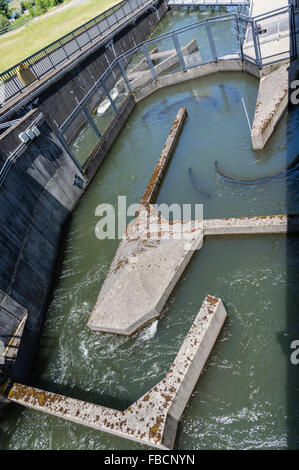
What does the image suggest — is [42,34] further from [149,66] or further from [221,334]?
[221,334]

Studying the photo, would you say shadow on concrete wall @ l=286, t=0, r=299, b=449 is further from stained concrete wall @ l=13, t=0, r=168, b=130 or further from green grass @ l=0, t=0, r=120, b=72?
green grass @ l=0, t=0, r=120, b=72

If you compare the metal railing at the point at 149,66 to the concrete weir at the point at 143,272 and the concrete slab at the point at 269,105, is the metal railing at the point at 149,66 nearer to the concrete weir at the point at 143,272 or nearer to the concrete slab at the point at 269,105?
the concrete slab at the point at 269,105

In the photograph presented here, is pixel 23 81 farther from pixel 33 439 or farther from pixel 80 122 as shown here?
pixel 33 439

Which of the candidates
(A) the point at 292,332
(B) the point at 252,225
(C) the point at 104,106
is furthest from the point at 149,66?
(A) the point at 292,332

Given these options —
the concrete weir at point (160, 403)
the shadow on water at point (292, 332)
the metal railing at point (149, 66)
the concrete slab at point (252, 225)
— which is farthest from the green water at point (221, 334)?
the metal railing at point (149, 66)

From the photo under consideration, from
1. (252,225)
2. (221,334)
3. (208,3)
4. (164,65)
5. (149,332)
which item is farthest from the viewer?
(208,3)

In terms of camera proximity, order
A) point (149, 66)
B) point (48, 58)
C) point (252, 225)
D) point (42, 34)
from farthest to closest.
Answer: point (42, 34) → point (149, 66) → point (48, 58) → point (252, 225)

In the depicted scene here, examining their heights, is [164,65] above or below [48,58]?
below
